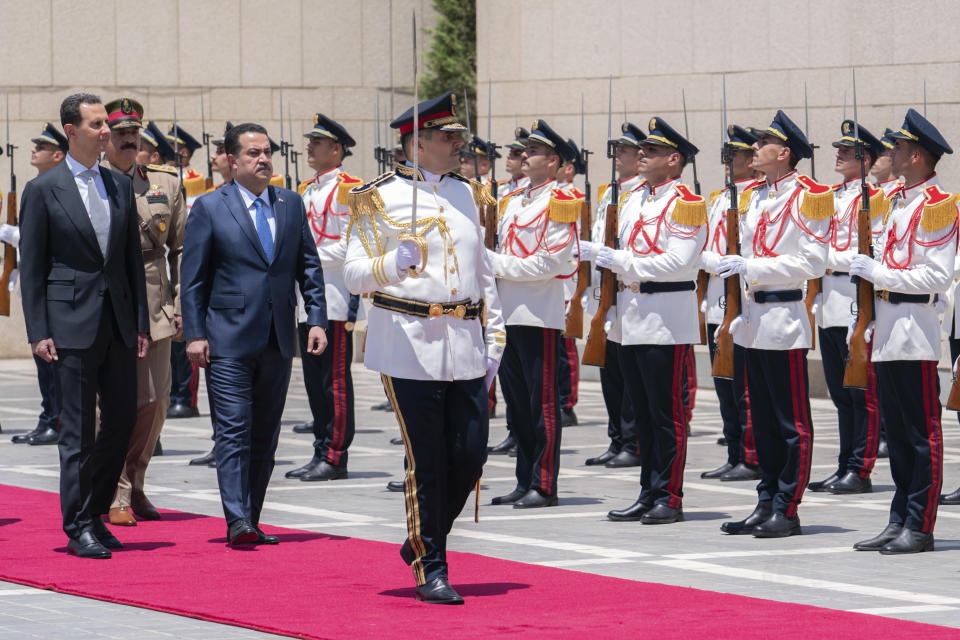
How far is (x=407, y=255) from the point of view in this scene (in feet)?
23.6

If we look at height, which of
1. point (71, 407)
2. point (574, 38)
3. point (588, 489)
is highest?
point (574, 38)

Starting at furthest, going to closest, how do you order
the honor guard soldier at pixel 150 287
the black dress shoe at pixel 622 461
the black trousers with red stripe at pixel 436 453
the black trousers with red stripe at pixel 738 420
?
the black dress shoe at pixel 622 461
the black trousers with red stripe at pixel 738 420
the honor guard soldier at pixel 150 287
the black trousers with red stripe at pixel 436 453

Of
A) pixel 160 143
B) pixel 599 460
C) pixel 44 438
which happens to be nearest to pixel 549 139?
pixel 599 460

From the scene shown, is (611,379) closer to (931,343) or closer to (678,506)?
(678,506)

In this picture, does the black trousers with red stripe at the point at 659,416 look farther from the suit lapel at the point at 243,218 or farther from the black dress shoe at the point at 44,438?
the black dress shoe at the point at 44,438

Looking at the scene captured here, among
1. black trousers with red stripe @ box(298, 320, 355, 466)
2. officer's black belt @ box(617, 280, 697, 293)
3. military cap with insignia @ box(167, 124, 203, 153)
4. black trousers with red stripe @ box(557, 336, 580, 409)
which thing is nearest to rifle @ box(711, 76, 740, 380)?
officer's black belt @ box(617, 280, 697, 293)

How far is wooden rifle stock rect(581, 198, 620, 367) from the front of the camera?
10312 mm

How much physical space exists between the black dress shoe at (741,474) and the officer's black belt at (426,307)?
4.35 m

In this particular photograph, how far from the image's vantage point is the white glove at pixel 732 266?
31.0 feet

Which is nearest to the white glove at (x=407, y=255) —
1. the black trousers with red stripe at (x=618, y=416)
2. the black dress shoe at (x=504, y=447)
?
the black trousers with red stripe at (x=618, y=416)

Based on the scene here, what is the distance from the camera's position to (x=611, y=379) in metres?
12.9

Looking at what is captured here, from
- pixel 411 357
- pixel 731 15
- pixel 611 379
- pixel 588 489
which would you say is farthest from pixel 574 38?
pixel 411 357

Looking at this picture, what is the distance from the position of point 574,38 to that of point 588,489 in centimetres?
925

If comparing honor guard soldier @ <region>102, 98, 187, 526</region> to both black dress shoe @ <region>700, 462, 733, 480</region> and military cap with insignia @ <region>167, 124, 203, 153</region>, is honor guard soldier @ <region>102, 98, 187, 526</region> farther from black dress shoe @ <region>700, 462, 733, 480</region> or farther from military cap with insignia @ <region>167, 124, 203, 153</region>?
military cap with insignia @ <region>167, 124, 203, 153</region>
